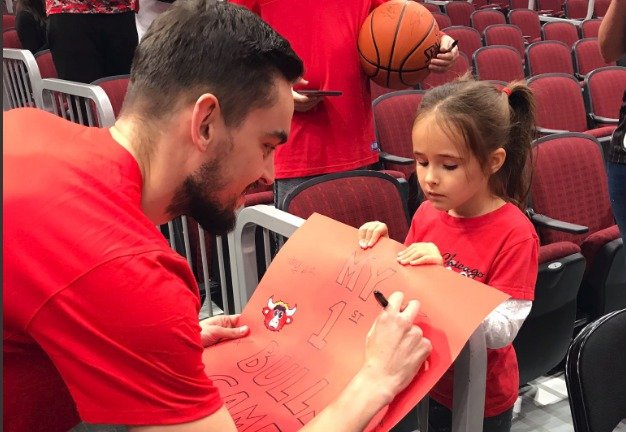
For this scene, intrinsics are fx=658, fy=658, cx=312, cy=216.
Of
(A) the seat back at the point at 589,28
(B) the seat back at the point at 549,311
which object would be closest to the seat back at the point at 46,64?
(B) the seat back at the point at 549,311

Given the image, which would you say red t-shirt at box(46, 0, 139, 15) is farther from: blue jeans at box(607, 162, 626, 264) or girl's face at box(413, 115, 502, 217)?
blue jeans at box(607, 162, 626, 264)

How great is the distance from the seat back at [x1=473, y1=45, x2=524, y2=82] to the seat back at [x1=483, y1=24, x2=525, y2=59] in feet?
3.61

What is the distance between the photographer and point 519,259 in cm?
141

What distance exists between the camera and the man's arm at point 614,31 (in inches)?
69.6

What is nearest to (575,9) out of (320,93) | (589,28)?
(589,28)

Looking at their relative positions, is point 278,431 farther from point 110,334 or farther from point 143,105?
point 143,105

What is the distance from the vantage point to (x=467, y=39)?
19.7 feet

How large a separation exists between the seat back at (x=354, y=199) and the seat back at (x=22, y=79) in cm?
162

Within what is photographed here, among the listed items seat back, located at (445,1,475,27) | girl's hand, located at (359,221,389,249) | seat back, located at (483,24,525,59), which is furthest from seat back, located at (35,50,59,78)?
seat back, located at (445,1,475,27)

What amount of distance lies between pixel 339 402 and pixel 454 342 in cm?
17

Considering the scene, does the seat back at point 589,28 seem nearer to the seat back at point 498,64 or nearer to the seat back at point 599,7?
the seat back at point 498,64

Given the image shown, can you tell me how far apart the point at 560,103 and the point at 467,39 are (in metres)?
2.19

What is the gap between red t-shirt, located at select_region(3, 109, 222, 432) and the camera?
29.2 inches

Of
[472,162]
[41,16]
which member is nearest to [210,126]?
[472,162]
